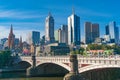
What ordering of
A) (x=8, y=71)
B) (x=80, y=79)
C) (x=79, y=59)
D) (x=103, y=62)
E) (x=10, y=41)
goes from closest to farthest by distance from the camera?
(x=103, y=62), (x=80, y=79), (x=79, y=59), (x=8, y=71), (x=10, y=41)

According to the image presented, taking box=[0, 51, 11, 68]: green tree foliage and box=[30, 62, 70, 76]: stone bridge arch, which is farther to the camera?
box=[0, 51, 11, 68]: green tree foliage

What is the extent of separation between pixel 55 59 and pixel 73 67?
21147 mm

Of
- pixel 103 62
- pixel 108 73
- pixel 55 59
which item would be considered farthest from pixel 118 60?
pixel 55 59

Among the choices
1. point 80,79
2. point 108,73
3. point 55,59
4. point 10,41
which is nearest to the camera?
point 80,79

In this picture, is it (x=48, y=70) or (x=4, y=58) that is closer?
(x=48, y=70)

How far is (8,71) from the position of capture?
10875 cm

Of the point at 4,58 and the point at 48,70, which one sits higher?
the point at 4,58

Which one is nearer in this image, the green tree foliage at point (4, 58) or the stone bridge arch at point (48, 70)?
the stone bridge arch at point (48, 70)

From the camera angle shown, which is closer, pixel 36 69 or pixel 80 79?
pixel 80 79

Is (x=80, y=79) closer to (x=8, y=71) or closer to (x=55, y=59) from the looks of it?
(x=55, y=59)

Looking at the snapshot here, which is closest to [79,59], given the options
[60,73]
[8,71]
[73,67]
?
[73,67]

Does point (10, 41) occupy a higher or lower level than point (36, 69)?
higher

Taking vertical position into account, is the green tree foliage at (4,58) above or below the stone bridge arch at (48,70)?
above

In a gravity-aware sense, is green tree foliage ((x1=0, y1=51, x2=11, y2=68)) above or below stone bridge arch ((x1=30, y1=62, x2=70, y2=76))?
above
